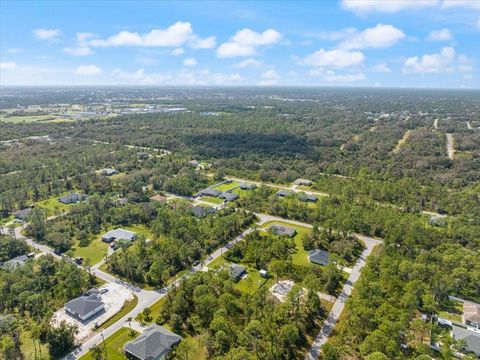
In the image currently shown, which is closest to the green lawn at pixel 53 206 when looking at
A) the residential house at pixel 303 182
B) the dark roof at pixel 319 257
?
the dark roof at pixel 319 257

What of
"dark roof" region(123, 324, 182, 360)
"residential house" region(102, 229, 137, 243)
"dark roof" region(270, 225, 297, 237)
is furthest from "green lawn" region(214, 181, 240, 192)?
"dark roof" region(123, 324, 182, 360)

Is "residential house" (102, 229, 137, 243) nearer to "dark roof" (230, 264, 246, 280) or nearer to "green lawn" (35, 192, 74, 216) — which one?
"green lawn" (35, 192, 74, 216)

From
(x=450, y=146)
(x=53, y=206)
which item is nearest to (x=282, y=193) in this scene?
(x=53, y=206)

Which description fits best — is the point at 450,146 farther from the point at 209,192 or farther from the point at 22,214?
the point at 22,214

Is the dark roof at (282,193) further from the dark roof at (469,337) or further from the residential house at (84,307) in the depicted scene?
the residential house at (84,307)

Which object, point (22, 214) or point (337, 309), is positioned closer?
point (337, 309)

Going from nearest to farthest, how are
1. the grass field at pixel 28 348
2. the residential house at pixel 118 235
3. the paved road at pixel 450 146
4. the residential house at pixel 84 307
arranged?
1. the grass field at pixel 28 348
2. the residential house at pixel 84 307
3. the residential house at pixel 118 235
4. the paved road at pixel 450 146

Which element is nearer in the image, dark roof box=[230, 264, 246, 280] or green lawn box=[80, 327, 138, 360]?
green lawn box=[80, 327, 138, 360]
